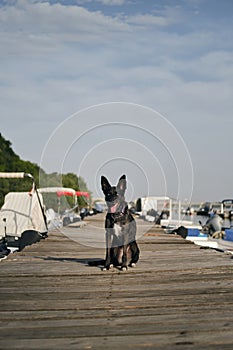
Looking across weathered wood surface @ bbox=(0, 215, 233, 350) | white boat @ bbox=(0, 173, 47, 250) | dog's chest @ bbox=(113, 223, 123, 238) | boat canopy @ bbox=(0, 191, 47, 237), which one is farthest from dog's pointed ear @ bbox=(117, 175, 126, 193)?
boat canopy @ bbox=(0, 191, 47, 237)

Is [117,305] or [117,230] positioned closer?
[117,305]

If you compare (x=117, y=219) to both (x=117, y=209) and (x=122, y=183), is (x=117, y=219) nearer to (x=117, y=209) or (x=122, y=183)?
(x=117, y=209)

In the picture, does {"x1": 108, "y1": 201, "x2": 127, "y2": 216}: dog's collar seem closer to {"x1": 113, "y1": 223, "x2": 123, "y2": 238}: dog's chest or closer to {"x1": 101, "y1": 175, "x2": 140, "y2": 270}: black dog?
{"x1": 101, "y1": 175, "x2": 140, "y2": 270}: black dog

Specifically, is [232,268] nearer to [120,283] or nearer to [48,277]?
[120,283]

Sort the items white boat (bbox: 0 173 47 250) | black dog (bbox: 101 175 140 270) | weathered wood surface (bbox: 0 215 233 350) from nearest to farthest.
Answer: weathered wood surface (bbox: 0 215 233 350) → black dog (bbox: 101 175 140 270) → white boat (bbox: 0 173 47 250)

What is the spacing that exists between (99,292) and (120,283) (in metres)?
0.71

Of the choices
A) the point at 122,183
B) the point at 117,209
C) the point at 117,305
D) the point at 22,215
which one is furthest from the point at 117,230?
the point at 22,215

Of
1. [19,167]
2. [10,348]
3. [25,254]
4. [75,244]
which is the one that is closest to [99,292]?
[10,348]

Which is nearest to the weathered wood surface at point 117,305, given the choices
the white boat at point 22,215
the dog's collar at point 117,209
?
the dog's collar at point 117,209

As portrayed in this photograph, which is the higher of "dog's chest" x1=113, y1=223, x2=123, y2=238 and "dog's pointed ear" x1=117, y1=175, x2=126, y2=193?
"dog's pointed ear" x1=117, y1=175, x2=126, y2=193

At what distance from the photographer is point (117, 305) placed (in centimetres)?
628

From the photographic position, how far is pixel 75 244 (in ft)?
50.8

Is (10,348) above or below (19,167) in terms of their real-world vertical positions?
below

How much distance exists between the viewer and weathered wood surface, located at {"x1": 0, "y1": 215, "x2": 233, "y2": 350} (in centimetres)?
475
